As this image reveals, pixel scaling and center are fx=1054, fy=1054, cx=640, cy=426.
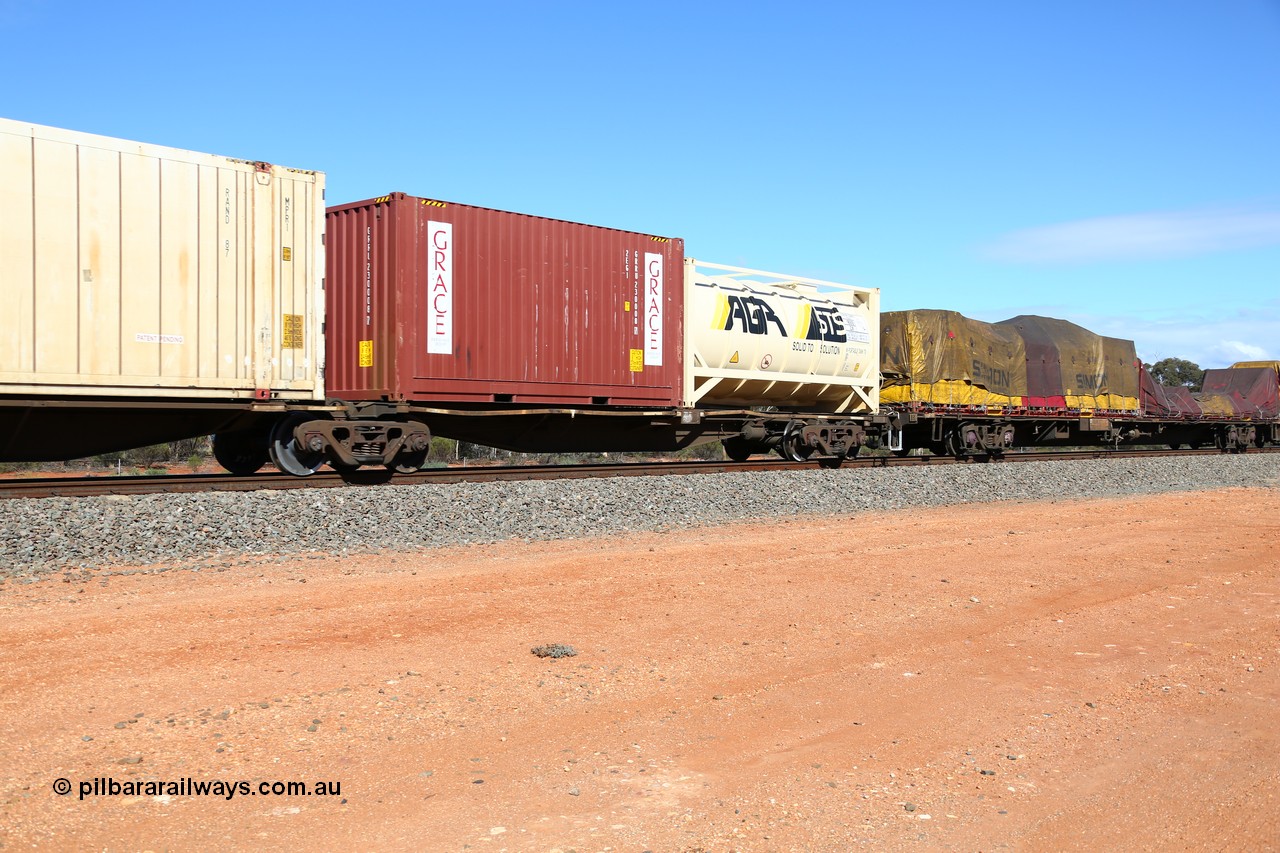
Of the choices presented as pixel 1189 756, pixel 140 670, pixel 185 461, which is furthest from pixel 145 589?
pixel 185 461

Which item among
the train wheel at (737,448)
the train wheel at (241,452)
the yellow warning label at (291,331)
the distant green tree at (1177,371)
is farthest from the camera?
the distant green tree at (1177,371)

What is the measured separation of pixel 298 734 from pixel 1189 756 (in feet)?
12.1

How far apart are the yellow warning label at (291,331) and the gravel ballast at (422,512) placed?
1.86 m

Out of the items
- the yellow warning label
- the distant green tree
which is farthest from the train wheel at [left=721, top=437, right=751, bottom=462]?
the distant green tree

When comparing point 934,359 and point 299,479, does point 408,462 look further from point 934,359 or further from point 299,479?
point 934,359

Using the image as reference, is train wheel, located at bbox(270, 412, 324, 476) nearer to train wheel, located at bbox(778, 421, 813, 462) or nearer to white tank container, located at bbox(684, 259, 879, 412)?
white tank container, located at bbox(684, 259, 879, 412)

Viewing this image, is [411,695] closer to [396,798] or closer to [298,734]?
[298,734]

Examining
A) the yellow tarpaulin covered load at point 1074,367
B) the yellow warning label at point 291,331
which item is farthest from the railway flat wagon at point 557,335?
the yellow tarpaulin covered load at point 1074,367

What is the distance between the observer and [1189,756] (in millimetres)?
4363

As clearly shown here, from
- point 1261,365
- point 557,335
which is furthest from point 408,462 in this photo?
point 1261,365

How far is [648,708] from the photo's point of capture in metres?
4.86

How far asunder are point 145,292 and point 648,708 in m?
8.15

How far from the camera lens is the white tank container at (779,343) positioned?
1628cm
